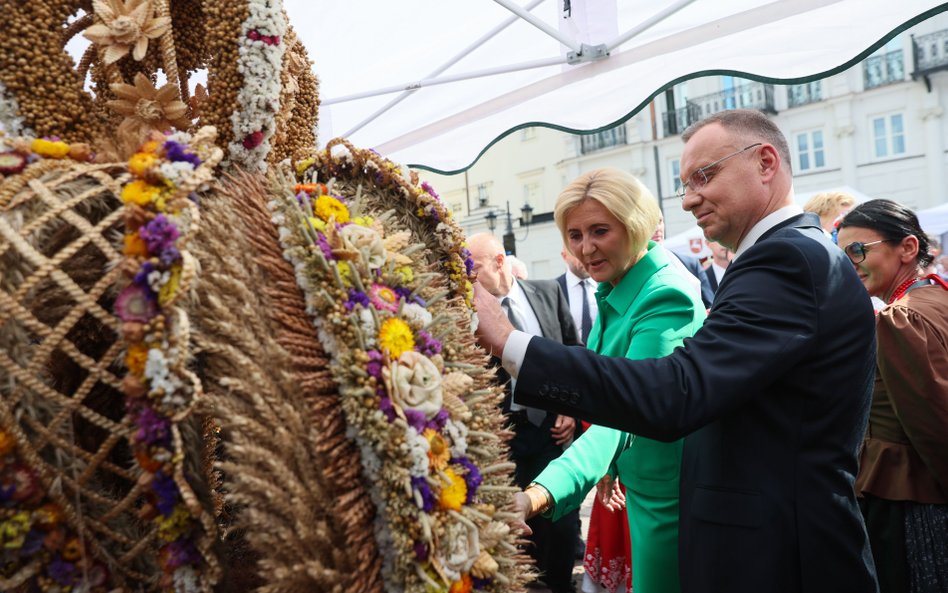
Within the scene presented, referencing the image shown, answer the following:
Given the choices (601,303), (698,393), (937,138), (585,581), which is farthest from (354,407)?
(937,138)

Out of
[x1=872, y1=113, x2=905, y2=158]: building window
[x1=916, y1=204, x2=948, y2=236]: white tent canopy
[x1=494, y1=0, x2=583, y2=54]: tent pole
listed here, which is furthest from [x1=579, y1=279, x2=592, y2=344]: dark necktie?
[x1=872, y1=113, x2=905, y2=158]: building window

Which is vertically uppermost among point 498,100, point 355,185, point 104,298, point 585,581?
point 498,100

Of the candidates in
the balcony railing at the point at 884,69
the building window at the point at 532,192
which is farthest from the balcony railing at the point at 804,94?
the building window at the point at 532,192

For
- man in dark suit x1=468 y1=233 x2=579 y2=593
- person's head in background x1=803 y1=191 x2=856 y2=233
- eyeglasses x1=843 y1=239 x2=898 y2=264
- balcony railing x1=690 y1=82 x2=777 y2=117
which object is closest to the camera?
eyeglasses x1=843 y1=239 x2=898 y2=264

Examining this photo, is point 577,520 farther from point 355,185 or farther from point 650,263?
point 355,185

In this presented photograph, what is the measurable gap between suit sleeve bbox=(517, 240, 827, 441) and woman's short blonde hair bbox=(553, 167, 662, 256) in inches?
32.8

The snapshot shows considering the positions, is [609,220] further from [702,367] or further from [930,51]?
[930,51]

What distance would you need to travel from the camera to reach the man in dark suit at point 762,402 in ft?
5.17

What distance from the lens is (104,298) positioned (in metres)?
0.89

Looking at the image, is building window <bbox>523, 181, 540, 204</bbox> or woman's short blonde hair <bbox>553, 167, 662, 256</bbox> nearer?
woman's short blonde hair <bbox>553, 167, 662, 256</bbox>

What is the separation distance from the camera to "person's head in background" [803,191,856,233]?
4.31 m

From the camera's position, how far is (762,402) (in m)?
1.75

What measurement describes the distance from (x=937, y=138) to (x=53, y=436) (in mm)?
26680

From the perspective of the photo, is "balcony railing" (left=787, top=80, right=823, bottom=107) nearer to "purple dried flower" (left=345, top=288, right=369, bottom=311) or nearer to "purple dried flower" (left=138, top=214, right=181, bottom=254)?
"purple dried flower" (left=345, top=288, right=369, bottom=311)
